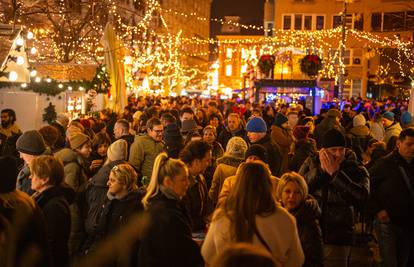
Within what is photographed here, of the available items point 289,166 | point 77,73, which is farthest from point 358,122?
point 77,73

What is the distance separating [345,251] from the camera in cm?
584

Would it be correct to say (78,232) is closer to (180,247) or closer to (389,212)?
(180,247)

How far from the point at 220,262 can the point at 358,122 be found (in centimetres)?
1125

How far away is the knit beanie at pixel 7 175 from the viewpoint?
444 centimetres

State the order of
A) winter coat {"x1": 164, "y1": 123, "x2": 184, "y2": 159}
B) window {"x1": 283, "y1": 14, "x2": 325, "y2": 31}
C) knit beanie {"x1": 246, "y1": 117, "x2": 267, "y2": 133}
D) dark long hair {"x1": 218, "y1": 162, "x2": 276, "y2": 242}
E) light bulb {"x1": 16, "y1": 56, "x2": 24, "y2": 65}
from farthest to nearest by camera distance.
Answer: window {"x1": 283, "y1": 14, "x2": 325, "y2": 31} < light bulb {"x1": 16, "y1": 56, "x2": 24, "y2": 65} < knit beanie {"x1": 246, "y1": 117, "x2": 267, "y2": 133} < winter coat {"x1": 164, "y1": 123, "x2": 184, "y2": 159} < dark long hair {"x1": 218, "y1": 162, "x2": 276, "y2": 242}

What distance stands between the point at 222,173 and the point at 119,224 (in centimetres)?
205

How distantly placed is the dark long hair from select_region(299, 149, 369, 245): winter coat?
76.9 inches

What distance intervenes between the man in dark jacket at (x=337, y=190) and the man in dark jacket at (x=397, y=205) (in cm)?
54

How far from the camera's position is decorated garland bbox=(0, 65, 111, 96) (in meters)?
18.3

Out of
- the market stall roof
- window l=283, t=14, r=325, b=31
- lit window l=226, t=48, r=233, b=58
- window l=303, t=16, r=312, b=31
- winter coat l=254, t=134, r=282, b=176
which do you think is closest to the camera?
winter coat l=254, t=134, r=282, b=176

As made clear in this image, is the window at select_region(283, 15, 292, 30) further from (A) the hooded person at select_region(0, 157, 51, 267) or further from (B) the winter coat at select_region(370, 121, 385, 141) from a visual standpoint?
(A) the hooded person at select_region(0, 157, 51, 267)

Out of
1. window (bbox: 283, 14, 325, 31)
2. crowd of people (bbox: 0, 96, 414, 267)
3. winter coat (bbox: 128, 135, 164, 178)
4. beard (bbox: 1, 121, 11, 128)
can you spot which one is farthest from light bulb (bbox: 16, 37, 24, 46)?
window (bbox: 283, 14, 325, 31)

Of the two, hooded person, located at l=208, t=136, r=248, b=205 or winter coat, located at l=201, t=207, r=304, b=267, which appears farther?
hooded person, located at l=208, t=136, r=248, b=205

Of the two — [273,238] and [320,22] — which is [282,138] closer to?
[273,238]
